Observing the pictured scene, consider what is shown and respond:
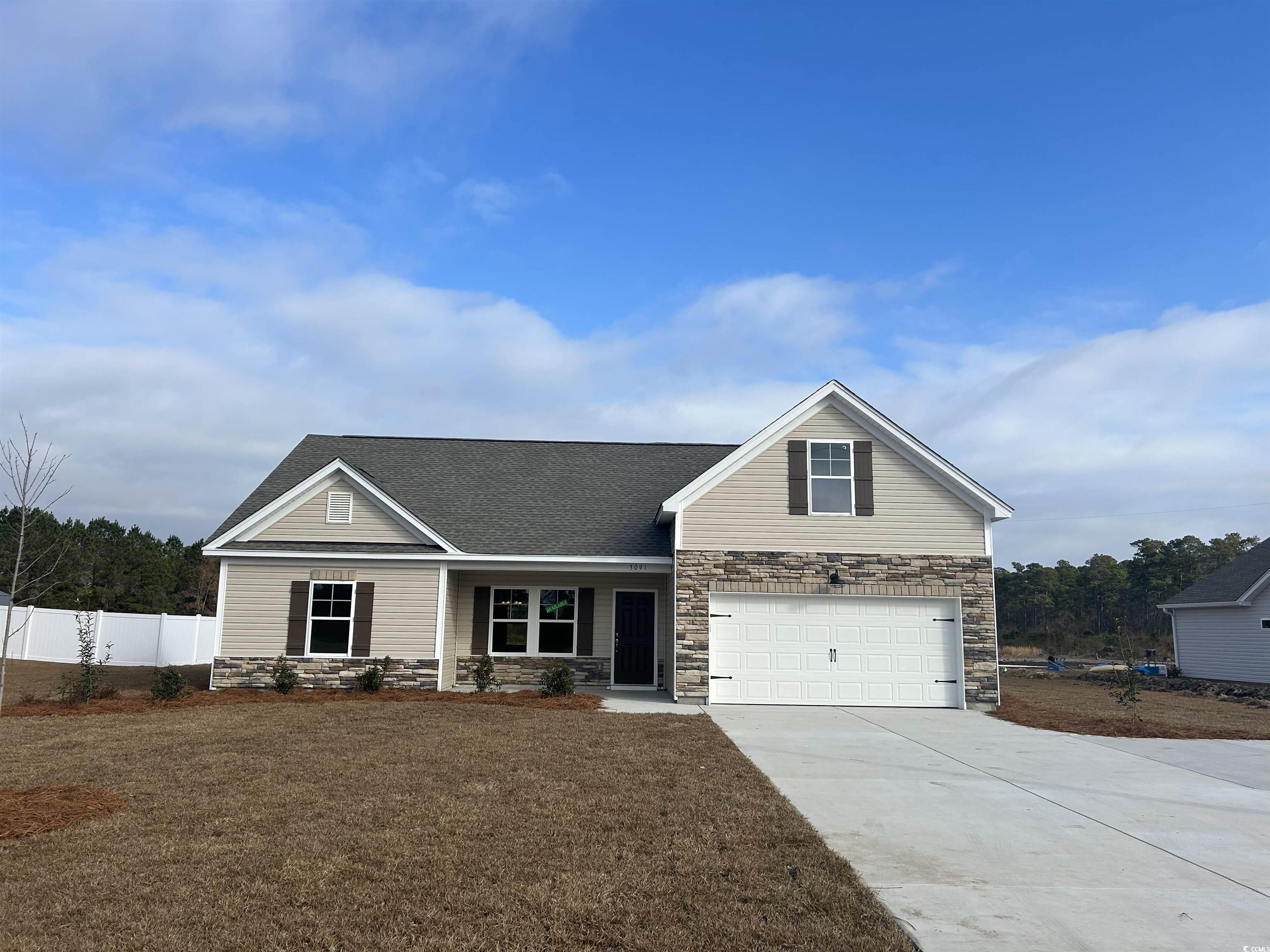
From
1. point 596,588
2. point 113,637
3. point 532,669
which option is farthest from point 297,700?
point 113,637

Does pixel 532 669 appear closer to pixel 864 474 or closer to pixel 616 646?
pixel 616 646

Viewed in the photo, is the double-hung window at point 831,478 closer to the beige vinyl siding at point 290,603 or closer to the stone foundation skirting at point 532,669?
the stone foundation skirting at point 532,669

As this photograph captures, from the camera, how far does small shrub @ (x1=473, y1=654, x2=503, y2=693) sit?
54.3 feet

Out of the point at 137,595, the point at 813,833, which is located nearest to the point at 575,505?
the point at 813,833

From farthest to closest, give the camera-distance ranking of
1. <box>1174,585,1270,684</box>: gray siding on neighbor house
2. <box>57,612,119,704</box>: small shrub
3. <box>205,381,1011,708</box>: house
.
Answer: <box>1174,585,1270,684</box>: gray siding on neighbor house
<box>205,381,1011,708</box>: house
<box>57,612,119,704</box>: small shrub

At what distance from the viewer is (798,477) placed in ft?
54.0

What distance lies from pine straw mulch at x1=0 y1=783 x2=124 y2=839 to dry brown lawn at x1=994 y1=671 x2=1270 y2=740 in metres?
12.8

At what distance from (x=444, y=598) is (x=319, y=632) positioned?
2560 mm

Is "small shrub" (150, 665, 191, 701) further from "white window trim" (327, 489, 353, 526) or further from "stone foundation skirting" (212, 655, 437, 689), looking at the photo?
"white window trim" (327, 489, 353, 526)

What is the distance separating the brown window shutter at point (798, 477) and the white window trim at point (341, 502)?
29.3 ft

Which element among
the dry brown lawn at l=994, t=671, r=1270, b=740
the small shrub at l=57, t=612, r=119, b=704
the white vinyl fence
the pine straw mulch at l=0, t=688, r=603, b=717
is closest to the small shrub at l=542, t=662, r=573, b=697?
the pine straw mulch at l=0, t=688, r=603, b=717

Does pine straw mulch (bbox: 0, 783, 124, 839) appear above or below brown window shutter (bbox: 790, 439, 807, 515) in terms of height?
below

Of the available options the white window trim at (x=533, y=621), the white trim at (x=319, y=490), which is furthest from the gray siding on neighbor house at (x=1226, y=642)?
the white trim at (x=319, y=490)

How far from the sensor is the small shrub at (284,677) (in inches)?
634
